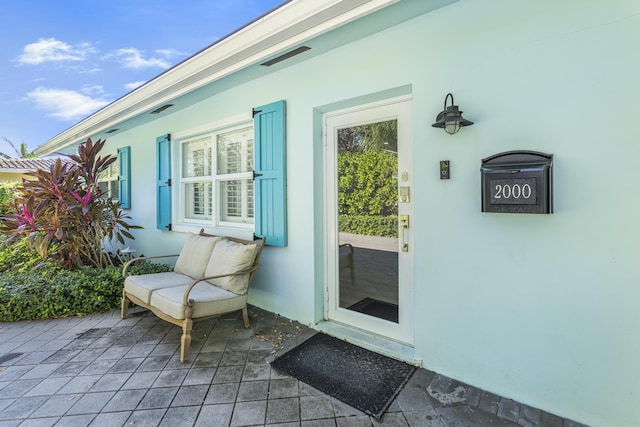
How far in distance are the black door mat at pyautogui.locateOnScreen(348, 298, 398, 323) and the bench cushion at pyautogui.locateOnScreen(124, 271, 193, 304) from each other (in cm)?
185

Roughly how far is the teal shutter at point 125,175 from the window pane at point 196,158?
5.50 ft

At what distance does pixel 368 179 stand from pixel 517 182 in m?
1.23

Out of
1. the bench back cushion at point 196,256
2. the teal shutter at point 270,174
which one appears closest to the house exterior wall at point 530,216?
the teal shutter at point 270,174

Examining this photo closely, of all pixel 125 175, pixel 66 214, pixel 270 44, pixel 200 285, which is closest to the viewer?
pixel 270 44

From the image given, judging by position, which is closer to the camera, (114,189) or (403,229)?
(403,229)

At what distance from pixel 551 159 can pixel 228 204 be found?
3.56 m

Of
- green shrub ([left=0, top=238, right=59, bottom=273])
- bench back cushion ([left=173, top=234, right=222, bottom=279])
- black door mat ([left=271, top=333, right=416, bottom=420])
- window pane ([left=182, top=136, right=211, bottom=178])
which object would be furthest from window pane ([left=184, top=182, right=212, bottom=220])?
black door mat ([left=271, top=333, right=416, bottom=420])

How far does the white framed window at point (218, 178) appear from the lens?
380 cm

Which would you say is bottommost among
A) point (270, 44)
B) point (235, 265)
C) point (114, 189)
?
point (235, 265)

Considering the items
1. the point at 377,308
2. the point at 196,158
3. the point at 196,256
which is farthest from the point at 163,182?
the point at 377,308

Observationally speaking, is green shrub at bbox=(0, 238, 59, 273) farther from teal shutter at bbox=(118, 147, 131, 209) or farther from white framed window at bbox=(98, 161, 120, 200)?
white framed window at bbox=(98, 161, 120, 200)

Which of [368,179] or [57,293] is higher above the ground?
[368,179]

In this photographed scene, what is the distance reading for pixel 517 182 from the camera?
1.75 meters

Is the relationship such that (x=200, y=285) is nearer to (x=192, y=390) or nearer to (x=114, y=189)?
(x=192, y=390)
